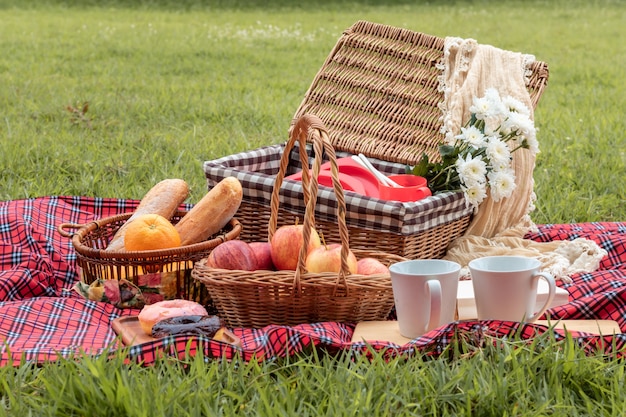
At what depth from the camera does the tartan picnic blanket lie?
225cm

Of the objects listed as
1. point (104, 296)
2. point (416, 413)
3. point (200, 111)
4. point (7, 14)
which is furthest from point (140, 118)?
point (7, 14)

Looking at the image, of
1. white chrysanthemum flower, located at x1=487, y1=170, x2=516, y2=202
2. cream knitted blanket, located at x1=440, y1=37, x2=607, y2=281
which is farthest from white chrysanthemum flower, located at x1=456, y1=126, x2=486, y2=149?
cream knitted blanket, located at x1=440, y1=37, x2=607, y2=281

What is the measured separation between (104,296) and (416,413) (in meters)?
1.21

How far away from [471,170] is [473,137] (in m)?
0.13

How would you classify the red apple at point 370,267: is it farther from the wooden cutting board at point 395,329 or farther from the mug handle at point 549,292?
the mug handle at point 549,292

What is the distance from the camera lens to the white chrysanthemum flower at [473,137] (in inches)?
123

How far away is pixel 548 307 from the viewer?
2.45 metres

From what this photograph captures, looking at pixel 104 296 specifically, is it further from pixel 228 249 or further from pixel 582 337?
pixel 582 337

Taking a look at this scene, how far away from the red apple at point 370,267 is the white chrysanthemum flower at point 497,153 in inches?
26.9

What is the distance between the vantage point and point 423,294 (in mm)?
2324

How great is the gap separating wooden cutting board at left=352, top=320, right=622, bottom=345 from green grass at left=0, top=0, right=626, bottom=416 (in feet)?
0.50

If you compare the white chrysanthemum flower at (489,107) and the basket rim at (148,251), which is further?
the white chrysanthemum flower at (489,107)

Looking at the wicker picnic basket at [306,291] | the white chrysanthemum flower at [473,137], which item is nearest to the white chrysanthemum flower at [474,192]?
the white chrysanthemum flower at [473,137]

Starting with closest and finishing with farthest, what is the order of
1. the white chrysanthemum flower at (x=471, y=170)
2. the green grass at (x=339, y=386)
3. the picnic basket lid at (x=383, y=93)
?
the green grass at (x=339, y=386)
the white chrysanthemum flower at (x=471, y=170)
the picnic basket lid at (x=383, y=93)
